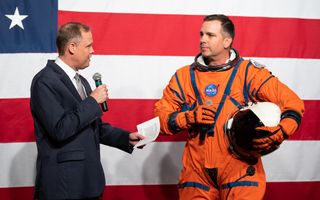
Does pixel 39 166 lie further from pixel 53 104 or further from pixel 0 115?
pixel 0 115

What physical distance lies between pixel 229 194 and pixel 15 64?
1.55 metres

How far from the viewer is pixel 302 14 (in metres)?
3.00

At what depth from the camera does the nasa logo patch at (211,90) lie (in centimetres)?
202

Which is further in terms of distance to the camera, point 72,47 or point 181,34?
point 181,34

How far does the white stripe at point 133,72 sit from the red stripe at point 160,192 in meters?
0.59

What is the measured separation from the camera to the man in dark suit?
1829 millimetres

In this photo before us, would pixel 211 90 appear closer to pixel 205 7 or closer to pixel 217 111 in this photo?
pixel 217 111

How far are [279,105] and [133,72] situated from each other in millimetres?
1137

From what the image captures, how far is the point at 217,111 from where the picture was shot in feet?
6.56

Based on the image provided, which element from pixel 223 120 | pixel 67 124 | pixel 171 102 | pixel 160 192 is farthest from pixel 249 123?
pixel 160 192

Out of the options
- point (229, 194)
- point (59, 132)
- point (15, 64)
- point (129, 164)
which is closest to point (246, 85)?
point (229, 194)

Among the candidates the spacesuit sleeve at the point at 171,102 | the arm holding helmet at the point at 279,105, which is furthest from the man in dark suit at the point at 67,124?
the arm holding helmet at the point at 279,105

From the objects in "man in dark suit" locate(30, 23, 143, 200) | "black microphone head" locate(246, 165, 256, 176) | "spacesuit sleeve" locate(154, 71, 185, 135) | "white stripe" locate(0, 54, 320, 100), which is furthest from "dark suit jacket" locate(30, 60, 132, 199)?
"white stripe" locate(0, 54, 320, 100)

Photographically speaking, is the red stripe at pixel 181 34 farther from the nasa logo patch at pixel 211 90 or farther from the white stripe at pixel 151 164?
the nasa logo patch at pixel 211 90
